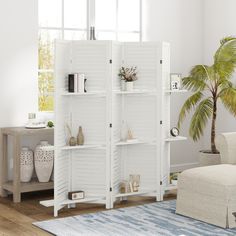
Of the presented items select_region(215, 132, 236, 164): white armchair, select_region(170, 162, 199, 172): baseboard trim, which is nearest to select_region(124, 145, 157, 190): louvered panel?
select_region(215, 132, 236, 164): white armchair

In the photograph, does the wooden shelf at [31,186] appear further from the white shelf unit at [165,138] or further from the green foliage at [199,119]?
the green foliage at [199,119]

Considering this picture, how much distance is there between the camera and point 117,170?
5488 millimetres

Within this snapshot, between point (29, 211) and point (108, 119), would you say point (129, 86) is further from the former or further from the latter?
point (29, 211)

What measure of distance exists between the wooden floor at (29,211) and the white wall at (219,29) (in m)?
1.47

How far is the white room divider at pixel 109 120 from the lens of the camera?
5145 millimetres

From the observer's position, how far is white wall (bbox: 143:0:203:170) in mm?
6828

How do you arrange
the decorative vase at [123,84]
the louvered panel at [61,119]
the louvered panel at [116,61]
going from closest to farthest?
the louvered panel at [61,119], the louvered panel at [116,61], the decorative vase at [123,84]

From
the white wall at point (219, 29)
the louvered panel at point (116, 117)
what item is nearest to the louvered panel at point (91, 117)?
the louvered panel at point (116, 117)

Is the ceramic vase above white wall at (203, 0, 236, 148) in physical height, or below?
below

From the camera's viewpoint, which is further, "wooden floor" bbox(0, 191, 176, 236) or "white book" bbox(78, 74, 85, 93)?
"white book" bbox(78, 74, 85, 93)

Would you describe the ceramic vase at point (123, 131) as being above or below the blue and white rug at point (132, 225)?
above

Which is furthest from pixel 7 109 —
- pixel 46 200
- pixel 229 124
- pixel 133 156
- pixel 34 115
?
pixel 229 124

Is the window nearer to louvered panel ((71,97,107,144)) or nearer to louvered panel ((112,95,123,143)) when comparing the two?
louvered panel ((71,97,107,144))

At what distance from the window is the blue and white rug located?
160cm
